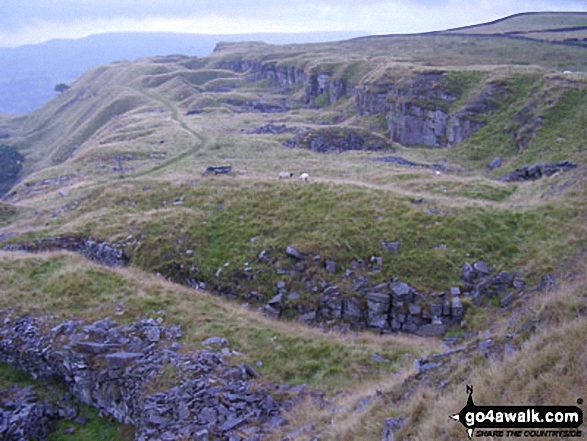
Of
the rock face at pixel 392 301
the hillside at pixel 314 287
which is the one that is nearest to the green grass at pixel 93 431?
the hillside at pixel 314 287

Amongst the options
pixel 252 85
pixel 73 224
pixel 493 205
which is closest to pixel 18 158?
pixel 252 85

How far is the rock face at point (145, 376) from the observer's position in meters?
12.9

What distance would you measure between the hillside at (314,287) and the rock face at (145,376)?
6cm

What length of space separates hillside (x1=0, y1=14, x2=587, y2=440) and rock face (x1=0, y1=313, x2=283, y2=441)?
61mm

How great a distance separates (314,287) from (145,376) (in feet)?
26.2

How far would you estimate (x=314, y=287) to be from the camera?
65.5 feet

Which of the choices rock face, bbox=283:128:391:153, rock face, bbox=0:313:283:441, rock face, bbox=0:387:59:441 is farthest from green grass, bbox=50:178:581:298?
rock face, bbox=283:128:391:153

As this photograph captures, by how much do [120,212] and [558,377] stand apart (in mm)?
26699

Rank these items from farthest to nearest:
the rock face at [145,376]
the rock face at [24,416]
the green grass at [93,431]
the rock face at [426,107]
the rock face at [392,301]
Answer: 1. the rock face at [426,107]
2. the rock face at [392,301]
3. the green grass at [93,431]
4. the rock face at [24,416]
5. the rock face at [145,376]

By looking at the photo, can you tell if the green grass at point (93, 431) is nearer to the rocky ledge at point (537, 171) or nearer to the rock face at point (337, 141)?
the rocky ledge at point (537, 171)

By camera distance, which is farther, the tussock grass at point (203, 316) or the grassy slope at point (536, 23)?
the grassy slope at point (536, 23)

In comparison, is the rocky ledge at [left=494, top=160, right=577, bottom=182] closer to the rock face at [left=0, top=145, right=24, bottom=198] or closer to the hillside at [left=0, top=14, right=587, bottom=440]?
the hillside at [left=0, top=14, right=587, bottom=440]

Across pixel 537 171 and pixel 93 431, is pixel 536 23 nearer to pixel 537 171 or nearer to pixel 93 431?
pixel 537 171

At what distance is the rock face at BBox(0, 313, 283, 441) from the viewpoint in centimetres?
1289
